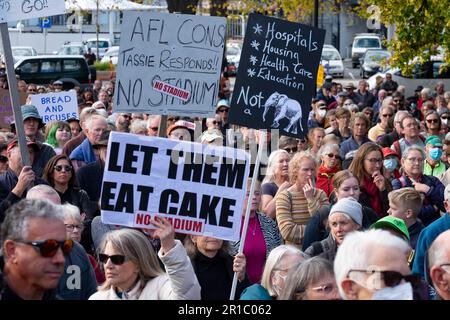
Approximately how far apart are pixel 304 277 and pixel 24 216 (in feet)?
4.33

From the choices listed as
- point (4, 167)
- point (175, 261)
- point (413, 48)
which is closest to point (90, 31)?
point (413, 48)

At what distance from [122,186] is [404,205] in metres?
3.11

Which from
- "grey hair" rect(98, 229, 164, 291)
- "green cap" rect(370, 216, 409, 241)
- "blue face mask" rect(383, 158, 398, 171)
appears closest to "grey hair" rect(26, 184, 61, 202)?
"grey hair" rect(98, 229, 164, 291)

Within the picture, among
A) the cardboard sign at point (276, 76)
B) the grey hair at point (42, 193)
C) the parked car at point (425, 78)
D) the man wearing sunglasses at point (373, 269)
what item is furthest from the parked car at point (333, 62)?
the man wearing sunglasses at point (373, 269)

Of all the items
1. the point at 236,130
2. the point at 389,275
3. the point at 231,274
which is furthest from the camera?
the point at 236,130

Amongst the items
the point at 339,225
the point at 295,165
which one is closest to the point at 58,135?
the point at 295,165

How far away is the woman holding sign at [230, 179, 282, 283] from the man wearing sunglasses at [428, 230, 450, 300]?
2.41m

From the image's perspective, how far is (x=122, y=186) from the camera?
6.77 m

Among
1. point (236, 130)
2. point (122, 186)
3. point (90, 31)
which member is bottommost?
point (90, 31)

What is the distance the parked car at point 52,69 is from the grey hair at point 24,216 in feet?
101

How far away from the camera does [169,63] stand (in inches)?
354
